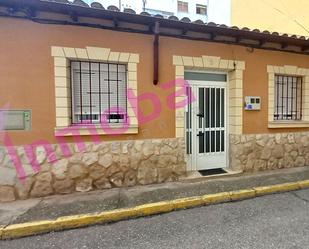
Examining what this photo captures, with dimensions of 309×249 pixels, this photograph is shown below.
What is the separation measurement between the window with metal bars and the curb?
1965 millimetres

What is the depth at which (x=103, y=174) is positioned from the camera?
4.64m

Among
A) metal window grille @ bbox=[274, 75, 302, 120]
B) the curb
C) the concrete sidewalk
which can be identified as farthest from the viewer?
metal window grille @ bbox=[274, 75, 302, 120]

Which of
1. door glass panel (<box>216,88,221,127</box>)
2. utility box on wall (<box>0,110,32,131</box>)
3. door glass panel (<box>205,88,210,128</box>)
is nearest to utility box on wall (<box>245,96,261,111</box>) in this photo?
door glass panel (<box>216,88,221,127</box>)

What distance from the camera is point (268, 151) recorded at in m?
5.89

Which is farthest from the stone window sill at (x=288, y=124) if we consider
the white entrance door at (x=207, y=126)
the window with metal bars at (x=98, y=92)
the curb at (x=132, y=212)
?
the window with metal bars at (x=98, y=92)

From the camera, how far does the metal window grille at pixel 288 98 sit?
6184 millimetres

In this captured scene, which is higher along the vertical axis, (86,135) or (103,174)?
(86,135)

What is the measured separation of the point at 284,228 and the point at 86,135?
369 cm

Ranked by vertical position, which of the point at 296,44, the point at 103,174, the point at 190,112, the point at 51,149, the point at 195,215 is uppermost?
the point at 296,44

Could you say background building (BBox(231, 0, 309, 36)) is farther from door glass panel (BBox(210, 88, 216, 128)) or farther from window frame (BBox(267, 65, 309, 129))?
door glass panel (BBox(210, 88, 216, 128))

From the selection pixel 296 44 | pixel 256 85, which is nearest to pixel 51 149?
pixel 256 85

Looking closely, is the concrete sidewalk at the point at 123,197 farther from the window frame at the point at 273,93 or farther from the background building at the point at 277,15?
the background building at the point at 277,15

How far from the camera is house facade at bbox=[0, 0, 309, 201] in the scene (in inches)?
164

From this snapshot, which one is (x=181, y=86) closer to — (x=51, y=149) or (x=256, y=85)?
(x=256, y=85)
